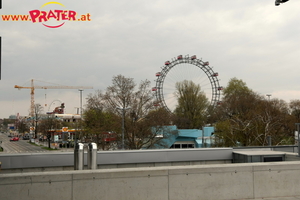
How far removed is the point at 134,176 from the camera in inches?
321

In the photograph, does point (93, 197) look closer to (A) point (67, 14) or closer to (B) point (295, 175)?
(B) point (295, 175)

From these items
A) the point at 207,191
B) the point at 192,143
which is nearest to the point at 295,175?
the point at 207,191

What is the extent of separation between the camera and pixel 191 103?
258 ft

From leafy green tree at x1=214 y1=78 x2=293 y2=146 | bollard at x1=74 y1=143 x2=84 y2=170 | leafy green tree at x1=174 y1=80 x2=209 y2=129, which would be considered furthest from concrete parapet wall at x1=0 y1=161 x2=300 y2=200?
leafy green tree at x1=174 y1=80 x2=209 y2=129

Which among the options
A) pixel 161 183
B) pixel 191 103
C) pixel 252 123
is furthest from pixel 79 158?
pixel 191 103

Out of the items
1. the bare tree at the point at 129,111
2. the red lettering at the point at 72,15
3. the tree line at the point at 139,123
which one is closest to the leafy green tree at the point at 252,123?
the tree line at the point at 139,123

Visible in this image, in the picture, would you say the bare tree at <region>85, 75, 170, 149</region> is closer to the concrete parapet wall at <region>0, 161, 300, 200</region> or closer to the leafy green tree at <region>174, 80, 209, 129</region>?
the concrete parapet wall at <region>0, 161, 300, 200</region>

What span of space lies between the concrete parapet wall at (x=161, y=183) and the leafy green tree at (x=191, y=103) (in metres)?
68.3

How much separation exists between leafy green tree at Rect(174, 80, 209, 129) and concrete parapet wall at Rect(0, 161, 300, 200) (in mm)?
68265

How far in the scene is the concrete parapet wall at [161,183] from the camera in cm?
757

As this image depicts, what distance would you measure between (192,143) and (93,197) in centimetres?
5449

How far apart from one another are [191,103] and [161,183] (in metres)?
70.9

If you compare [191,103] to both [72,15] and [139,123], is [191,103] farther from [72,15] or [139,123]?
[72,15]

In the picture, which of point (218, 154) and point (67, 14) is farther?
point (67, 14)
